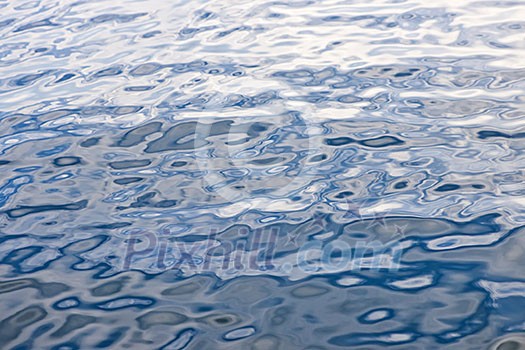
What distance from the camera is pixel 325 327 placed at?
10.7 feet

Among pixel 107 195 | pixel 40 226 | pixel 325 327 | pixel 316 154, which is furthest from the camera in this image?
pixel 316 154

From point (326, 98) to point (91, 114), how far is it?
2128mm

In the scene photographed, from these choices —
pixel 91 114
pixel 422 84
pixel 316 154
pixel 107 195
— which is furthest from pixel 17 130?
pixel 422 84

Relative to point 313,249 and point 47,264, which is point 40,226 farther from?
point 313,249

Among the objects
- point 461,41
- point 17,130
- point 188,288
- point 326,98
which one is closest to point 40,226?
point 188,288

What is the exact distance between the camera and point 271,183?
479 centimetres

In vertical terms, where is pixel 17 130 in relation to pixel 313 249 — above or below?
above

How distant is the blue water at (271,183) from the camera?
338cm

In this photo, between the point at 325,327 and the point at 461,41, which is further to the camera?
the point at 461,41

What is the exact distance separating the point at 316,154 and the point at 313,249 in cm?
133

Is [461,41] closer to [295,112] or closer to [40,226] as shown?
[295,112]

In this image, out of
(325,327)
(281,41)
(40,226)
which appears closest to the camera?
(325,327)

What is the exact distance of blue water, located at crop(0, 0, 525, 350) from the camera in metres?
3.38

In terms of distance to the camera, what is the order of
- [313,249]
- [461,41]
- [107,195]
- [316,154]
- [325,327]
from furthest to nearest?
[461,41] < [316,154] < [107,195] < [313,249] < [325,327]
